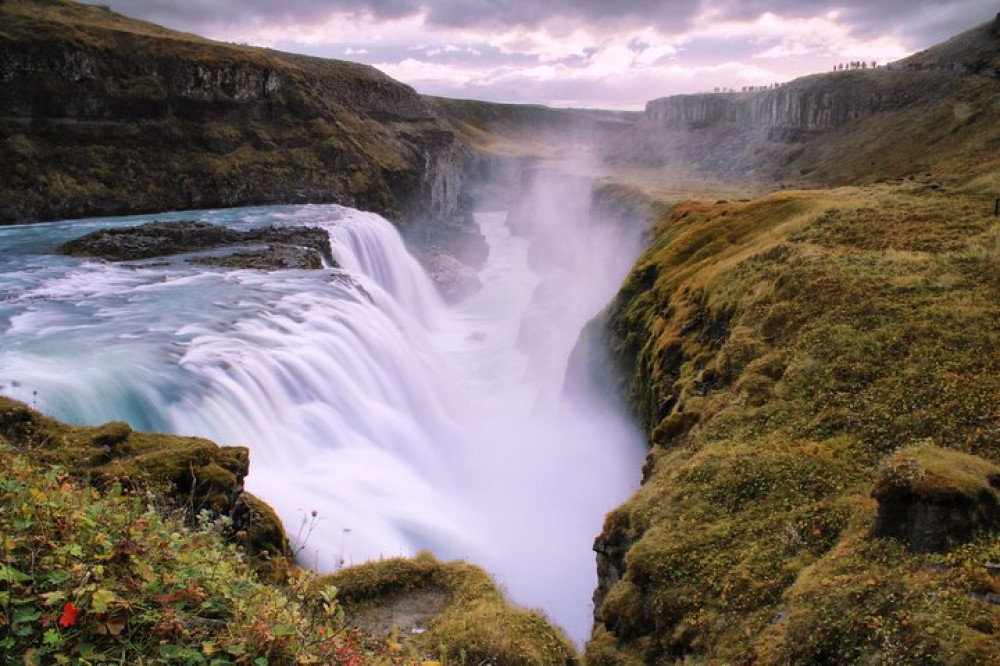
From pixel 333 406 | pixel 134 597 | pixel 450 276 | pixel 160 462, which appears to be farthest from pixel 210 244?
pixel 134 597

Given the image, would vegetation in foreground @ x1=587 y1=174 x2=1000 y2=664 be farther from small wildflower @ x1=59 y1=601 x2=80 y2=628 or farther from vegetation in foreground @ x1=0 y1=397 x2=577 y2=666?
small wildflower @ x1=59 y1=601 x2=80 y2=628

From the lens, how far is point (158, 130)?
6344cm

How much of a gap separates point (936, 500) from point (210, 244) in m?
44.8

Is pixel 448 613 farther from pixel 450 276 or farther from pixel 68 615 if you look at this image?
pixel 450 276

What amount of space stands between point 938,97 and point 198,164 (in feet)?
261

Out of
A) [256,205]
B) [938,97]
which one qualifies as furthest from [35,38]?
[938,97]

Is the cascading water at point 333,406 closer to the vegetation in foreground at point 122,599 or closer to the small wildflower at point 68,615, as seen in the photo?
the vegetation in foreground at point 122,599

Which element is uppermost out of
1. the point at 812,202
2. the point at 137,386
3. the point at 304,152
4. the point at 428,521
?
the point at 304,152

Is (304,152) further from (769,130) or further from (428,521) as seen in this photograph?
(769,130)

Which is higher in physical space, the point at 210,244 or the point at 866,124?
the point at 866,124

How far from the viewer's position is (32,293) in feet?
102

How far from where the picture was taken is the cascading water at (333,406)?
1923 centimetres

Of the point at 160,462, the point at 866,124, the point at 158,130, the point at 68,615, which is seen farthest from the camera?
the point at 866,124

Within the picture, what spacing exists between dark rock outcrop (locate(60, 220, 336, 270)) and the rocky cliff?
14.1 metres
